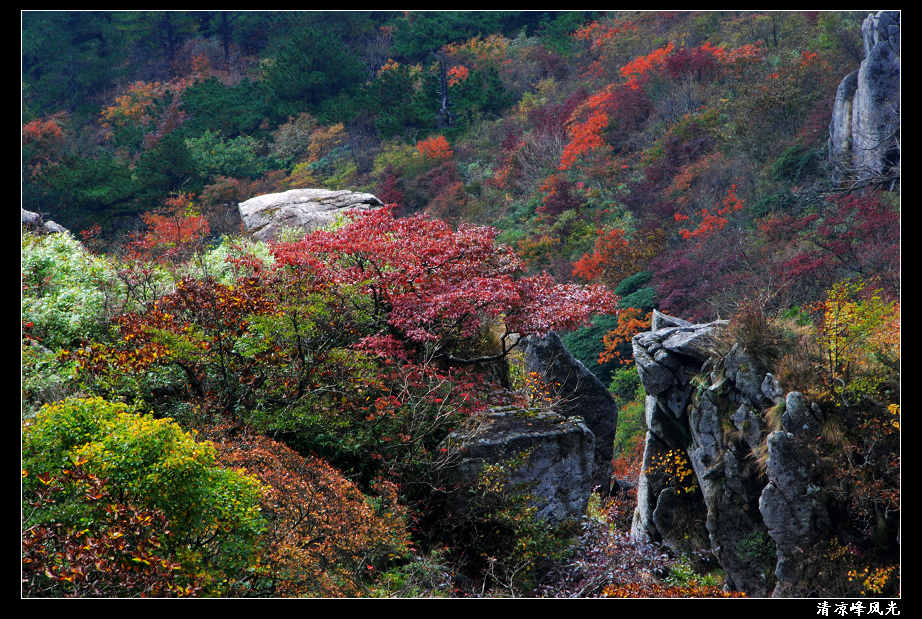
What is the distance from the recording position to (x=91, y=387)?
8.40 metres

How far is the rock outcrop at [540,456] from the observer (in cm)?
930

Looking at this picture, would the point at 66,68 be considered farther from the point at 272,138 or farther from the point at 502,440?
the point at 502,440

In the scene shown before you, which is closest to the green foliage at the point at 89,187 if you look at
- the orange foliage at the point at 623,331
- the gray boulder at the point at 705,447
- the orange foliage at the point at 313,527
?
the orange foliage at the point at 623,331

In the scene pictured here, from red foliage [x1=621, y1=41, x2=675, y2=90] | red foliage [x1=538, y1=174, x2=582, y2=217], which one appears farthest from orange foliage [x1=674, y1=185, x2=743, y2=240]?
red foliage [x1=621, y1=41, x2=675, y2=90]

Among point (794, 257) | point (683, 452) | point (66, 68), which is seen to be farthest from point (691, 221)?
point (66, 68)

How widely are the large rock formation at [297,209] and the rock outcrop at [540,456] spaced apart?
858cm

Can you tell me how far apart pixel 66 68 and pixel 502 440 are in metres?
35.2

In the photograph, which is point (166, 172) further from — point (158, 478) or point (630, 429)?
point (158, 478)

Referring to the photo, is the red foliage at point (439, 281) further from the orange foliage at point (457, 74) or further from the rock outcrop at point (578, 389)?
the orange foliage at point (457, 74)

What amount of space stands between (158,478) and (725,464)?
27.2 feet

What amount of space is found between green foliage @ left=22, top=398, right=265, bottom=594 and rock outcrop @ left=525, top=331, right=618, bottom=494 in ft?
26.5

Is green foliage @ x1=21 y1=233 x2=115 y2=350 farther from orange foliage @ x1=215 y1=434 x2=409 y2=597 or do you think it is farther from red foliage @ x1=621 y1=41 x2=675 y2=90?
red foliage @ x1=621 y1=41 x2=675 y2=90

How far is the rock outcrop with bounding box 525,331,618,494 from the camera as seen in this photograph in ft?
44.9

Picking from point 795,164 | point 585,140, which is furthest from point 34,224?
point 795,164
